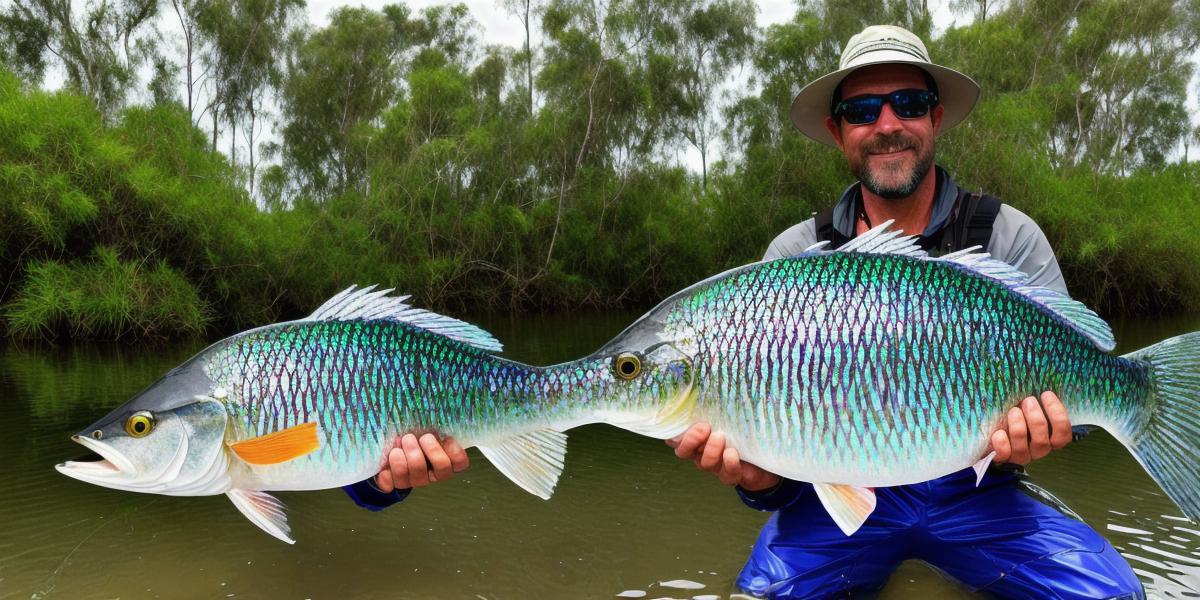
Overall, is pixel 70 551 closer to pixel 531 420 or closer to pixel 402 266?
pixel 531 420

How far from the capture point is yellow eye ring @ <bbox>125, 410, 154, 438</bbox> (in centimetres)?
209

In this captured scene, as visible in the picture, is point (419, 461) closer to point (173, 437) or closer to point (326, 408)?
point (326, 408)

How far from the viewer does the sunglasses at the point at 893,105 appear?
3.01 metres

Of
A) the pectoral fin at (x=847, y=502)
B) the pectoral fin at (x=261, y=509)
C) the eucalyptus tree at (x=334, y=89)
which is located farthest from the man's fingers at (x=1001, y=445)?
the eucalyptus tree at (x=334, y=89)

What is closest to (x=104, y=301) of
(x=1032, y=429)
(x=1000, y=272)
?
(x=1000, y=272)

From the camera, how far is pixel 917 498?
3010 mm

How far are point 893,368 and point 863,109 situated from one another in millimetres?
1367

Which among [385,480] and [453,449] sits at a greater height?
[453,449]

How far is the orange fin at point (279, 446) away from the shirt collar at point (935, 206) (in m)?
2.20

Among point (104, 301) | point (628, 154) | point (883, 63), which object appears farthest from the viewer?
point (628, 154)

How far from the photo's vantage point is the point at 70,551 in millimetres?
4094

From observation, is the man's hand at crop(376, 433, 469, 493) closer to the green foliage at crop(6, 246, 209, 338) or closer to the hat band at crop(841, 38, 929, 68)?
the hat band at crop(841, 38, 929, 68)

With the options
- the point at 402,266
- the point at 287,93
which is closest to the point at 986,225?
the point at 402,266

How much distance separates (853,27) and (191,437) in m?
24.9
